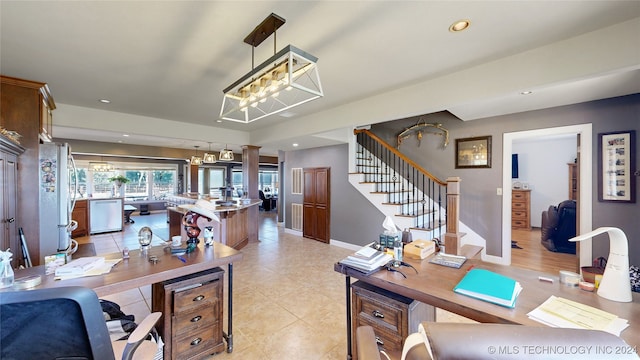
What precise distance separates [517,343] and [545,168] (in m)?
8.30

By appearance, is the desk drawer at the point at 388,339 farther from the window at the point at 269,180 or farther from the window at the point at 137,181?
the window at the point at 269,180

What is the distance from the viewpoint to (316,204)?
609cm

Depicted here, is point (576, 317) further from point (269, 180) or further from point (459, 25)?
point (269, 180)

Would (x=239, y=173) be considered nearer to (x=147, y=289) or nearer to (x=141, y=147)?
(x=141, y=147)

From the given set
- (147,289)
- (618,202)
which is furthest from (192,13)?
(618,202)

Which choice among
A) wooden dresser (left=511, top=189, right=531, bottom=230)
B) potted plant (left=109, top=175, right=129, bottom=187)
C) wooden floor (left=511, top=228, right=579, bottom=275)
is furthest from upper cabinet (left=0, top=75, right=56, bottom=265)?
wooden dresser (left=511, top=189, right=531, bottom=230)

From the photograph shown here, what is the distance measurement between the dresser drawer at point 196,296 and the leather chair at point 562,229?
603 centimetres

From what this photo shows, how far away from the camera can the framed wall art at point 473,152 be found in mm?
4262

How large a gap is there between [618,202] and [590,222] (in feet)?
1.25

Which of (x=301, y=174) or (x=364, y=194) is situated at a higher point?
(x=301, y=174)

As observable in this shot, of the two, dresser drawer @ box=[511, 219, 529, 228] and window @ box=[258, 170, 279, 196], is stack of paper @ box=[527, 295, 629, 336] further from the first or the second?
window @ box=[258, 170, 279, 196]

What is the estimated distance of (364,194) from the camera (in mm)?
5031

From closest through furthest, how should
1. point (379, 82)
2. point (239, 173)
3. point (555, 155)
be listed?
point (379, 82) → point (555, 155) → point (239, 173)

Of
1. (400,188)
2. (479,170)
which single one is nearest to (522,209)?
(479,170)
